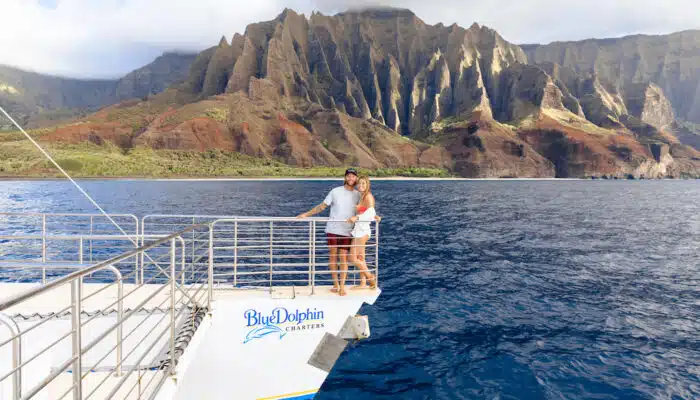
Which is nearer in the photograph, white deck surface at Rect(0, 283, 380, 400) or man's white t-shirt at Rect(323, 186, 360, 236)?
white deck surface at Rect(0, 283, 380, 400)

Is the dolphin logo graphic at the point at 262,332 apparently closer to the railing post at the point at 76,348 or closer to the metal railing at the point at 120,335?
the metal railing at the point at 120,335

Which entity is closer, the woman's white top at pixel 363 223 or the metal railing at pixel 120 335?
the metal railing at pixel 120 335

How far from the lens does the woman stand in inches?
328

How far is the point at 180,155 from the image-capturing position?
583 ft

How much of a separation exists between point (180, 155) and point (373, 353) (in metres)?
182

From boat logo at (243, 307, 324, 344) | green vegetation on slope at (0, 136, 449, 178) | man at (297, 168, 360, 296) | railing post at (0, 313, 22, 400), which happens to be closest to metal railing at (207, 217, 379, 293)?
man at (297, 168, 360, 296)

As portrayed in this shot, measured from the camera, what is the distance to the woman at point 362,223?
27.4ft

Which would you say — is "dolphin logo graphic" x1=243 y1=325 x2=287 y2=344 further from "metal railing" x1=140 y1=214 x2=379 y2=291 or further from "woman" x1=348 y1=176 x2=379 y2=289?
"woman" x1=348 y1=176 x2=379 y2=289

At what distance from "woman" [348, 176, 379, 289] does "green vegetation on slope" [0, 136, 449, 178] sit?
6280 inches

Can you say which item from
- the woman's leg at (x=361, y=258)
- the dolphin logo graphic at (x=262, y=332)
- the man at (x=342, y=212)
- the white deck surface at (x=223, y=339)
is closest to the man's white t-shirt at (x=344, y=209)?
the man at (x=342, y=212)

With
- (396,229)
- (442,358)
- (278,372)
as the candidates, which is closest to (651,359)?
(442,358)

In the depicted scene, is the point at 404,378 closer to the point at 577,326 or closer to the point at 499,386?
the point at 499,386

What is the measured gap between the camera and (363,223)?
8.48 m

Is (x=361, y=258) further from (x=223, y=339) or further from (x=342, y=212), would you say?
(x=223, y=339)
